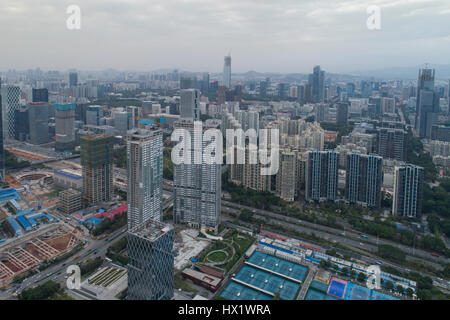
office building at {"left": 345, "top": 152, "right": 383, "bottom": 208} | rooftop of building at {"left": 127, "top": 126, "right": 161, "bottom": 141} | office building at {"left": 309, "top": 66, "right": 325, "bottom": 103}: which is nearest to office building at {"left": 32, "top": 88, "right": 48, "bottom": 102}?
rooftop of building at {"left": 127, "top": 126, "right": 161, "bottom": 141}

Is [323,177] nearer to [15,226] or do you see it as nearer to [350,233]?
[350,233]

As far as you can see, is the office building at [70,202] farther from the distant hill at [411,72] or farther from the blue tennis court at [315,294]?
the distant hill at [411,72]

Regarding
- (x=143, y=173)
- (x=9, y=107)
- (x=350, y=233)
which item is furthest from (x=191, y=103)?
(x=9, y=107)

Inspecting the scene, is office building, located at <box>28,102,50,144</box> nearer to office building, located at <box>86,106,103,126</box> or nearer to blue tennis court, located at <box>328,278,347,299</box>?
office building, located at <box>86,106,103,126</box>

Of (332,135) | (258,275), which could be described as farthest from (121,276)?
(332,135)

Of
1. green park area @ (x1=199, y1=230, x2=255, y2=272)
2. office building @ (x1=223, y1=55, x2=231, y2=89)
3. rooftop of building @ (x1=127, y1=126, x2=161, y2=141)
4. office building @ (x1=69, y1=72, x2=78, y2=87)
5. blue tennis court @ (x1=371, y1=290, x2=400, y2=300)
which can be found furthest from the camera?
office building @ (x1=223, y1=55, x2=231, y2=89)
